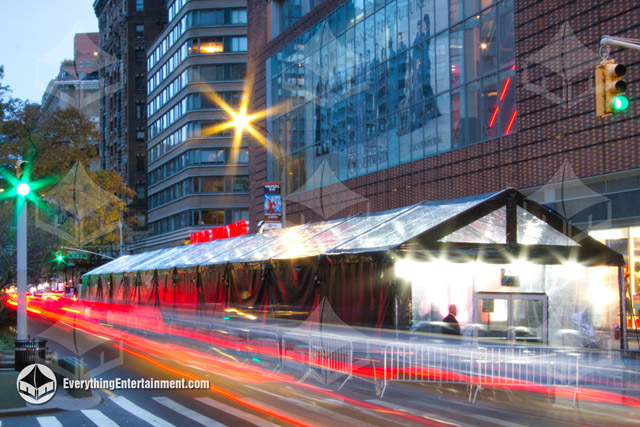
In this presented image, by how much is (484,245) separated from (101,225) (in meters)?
40.0

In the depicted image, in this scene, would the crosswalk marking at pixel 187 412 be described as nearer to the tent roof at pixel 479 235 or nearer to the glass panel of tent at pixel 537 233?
the tent roof at pixel 479 235

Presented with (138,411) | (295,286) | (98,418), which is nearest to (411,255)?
(295,286)

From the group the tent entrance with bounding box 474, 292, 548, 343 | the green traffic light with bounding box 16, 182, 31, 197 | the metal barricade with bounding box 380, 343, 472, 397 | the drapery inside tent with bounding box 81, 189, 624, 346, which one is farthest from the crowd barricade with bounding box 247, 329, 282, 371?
the green traffic light with bounding box 16, 182, 31, 197

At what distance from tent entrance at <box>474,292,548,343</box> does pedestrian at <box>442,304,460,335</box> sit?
44 centimetres

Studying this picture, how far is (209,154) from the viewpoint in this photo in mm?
77938

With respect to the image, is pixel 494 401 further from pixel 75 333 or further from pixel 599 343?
pixel 75 333

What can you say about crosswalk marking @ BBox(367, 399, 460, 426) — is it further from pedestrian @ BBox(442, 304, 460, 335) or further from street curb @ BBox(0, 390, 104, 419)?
street curb @ BBox(0, 390, 104, 419)

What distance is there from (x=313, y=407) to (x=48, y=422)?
4380 millimetres

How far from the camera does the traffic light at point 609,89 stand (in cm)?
1376

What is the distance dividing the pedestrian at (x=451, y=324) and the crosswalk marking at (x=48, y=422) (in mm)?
8002

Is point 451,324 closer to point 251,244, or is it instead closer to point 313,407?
point 313,407

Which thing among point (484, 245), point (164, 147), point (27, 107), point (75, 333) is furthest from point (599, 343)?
point (164, 147)

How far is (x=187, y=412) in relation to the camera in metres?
12.7

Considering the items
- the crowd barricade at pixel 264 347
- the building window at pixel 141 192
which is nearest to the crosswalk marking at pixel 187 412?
the crowd barricade at pixel 264 347
